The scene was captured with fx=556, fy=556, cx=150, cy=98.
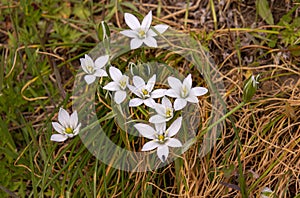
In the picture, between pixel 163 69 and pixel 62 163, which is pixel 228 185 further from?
pixel 62 163

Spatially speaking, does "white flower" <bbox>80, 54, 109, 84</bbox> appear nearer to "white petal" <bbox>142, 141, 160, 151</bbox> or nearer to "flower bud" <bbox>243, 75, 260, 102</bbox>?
"white petal" <bbox>142, 141, 160, 151</bbox>

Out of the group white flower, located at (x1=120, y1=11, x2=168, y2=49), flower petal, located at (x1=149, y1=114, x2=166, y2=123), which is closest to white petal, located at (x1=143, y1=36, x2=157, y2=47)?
white flower, located at (x1=120, y1=11, x2=168, y2=49)

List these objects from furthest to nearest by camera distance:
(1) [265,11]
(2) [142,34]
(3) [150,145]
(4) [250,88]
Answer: (1) [265,11]
(2) [142,34]
(3) [150,145]
(4) [250,88]

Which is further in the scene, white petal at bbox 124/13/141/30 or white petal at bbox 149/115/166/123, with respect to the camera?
white petal at bbox 124/13/141/30

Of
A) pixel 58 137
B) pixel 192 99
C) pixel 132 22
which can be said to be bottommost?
pixel 58 137

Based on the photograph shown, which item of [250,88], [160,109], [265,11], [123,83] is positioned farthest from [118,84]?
[265,11]

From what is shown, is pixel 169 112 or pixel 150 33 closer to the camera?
pixel 169 112

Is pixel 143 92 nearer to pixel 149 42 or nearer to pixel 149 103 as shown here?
pixel 149 103
